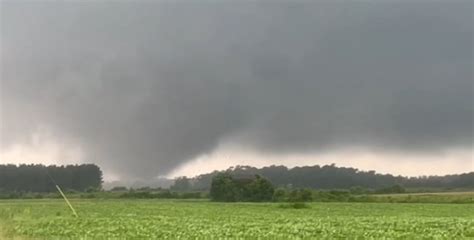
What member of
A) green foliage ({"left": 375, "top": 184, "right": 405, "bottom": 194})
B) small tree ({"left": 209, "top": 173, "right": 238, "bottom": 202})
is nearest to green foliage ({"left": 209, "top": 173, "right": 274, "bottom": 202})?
small tree ({"left": 209, "top": 173, "right": 238, "bottom": 202})

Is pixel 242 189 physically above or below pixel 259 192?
above

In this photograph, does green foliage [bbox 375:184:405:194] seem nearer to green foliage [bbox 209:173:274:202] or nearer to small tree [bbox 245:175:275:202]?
small tree [bbox 245:175:275:202]

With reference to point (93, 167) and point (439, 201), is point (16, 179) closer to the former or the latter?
point (93, 167)

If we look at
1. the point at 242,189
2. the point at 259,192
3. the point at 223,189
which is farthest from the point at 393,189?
the point at 223,189

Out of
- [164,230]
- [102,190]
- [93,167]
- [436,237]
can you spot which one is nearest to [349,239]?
[436,237]

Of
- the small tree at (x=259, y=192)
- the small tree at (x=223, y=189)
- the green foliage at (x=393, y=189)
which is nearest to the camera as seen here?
the small tree at (x=259, y=192)

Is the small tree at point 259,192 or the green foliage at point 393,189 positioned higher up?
the green foliage at point 393,189

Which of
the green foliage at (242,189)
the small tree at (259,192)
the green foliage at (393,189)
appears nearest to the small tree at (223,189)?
the green foliage at (242,189)

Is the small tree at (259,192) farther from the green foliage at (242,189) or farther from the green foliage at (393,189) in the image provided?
the green foliage at (393,189)

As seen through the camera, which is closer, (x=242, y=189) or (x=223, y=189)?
(x=242, y=189)

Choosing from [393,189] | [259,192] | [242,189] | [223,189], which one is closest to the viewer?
[242,189]

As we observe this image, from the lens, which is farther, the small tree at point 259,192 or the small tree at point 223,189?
the small tree at point 223,189

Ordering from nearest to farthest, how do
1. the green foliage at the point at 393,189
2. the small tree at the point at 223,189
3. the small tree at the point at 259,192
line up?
the small tree at the point at 259,192 → the small tree at the point at 223,189 → the green foliage at the point at 393,189

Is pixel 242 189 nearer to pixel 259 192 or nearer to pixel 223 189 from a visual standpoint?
pixel 259 192
